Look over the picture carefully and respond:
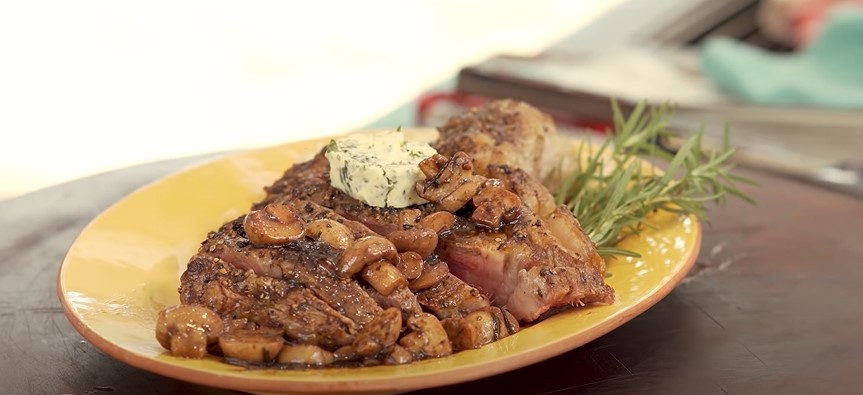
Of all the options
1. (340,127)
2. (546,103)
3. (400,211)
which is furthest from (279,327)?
(340,127)

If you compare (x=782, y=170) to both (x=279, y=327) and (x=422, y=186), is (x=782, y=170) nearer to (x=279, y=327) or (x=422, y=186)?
(x=422, y=186)

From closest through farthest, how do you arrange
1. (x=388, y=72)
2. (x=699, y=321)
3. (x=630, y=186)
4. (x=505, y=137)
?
(x=699, y=321)
(x=505, y=137)
(x=630, y=186)
(x=388, y=72)

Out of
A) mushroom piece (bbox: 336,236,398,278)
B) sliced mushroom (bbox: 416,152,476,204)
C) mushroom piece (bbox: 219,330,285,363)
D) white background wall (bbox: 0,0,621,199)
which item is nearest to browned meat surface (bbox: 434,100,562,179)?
sliced mushroom (bbox: 416,152,476,204)

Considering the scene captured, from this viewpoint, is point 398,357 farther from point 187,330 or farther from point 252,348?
point 187,330

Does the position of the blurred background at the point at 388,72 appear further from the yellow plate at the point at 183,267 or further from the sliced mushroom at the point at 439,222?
the sliced mushroom at the point at 439,222

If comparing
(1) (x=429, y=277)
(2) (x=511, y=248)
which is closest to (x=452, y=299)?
(1) (x=429, y=277)

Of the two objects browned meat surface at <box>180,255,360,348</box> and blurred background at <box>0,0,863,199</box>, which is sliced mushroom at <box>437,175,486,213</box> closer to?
browned meat surface at <box>180,255,360,348</box>
